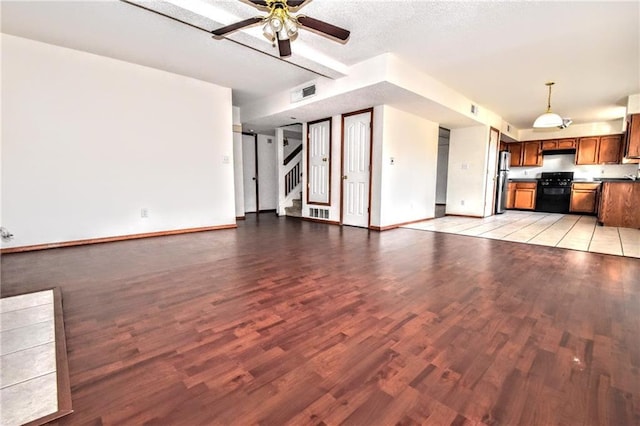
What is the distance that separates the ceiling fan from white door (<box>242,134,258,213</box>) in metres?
4.94

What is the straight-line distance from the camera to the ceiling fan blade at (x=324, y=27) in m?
2.42

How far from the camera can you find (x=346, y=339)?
1605 millimetres

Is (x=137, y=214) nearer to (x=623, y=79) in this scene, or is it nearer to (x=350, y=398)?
(x=350, y=398)

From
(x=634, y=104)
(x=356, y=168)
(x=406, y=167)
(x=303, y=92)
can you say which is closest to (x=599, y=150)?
(x=634, y=104)

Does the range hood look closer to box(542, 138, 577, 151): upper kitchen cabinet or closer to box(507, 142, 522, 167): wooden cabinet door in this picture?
box(542, 138, 577, 151): upper kitchen cabinet

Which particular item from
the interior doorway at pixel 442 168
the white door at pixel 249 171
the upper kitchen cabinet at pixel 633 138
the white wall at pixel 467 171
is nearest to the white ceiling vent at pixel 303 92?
the white door at pixel 249 171

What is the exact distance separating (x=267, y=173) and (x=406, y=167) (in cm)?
396

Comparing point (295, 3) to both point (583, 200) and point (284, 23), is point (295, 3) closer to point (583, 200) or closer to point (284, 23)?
point (284, 23)

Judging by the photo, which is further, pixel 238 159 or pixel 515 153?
pixel 515 153

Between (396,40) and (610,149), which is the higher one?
(396,40)

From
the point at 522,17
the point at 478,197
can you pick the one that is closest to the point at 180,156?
the point at 522,17

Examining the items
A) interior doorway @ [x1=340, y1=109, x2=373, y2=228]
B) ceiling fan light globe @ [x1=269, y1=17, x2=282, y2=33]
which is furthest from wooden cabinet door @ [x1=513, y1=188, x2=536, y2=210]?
ceiling fan light globe @ [x1=269, y1=17, x2=282, y2=33]

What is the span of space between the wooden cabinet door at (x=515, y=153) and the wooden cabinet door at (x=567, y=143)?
38.4 inches

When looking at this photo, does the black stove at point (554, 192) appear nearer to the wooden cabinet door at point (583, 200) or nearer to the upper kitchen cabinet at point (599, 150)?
the wooden cabinet door at point (583, 200)
